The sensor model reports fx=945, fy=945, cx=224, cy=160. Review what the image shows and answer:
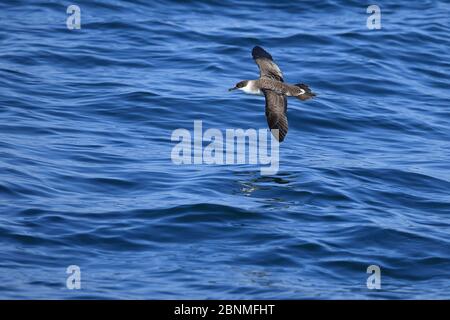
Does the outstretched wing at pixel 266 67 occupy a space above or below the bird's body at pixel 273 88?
above

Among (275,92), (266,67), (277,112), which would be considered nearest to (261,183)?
(277,112)

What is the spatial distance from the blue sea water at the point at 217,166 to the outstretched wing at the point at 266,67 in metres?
0.72

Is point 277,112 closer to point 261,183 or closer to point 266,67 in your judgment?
point 261,183

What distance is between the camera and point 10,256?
9812mm

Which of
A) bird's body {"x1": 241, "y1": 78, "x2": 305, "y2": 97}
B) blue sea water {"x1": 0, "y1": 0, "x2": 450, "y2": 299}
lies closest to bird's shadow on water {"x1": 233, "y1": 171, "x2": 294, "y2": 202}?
blue sea water {"x1": 0, "y1": 0, "x2": 450, "y2": 299}

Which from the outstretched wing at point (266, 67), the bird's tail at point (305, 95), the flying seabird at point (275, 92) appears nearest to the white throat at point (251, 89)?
the flying seabird at point (275, 92)

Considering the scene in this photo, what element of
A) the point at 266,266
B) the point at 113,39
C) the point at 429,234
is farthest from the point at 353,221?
the point at 113,39

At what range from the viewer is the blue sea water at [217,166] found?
391 inches

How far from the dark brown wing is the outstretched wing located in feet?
3.44

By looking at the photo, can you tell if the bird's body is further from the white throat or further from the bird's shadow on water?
the bird's shadow on water

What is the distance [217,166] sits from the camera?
1302 centimetres

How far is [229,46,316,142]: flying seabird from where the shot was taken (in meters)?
12.9

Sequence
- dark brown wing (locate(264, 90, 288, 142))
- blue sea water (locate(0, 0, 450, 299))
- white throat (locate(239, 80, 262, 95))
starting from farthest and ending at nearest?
white throat (locate(239, 80, 262, 95))
dark brown wing (locate(264, 90, 288, 142))
blue sea water (locate(0, 0, 450, 299))

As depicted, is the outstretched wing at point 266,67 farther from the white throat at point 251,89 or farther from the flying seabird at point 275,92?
the white throat at point 251,89
